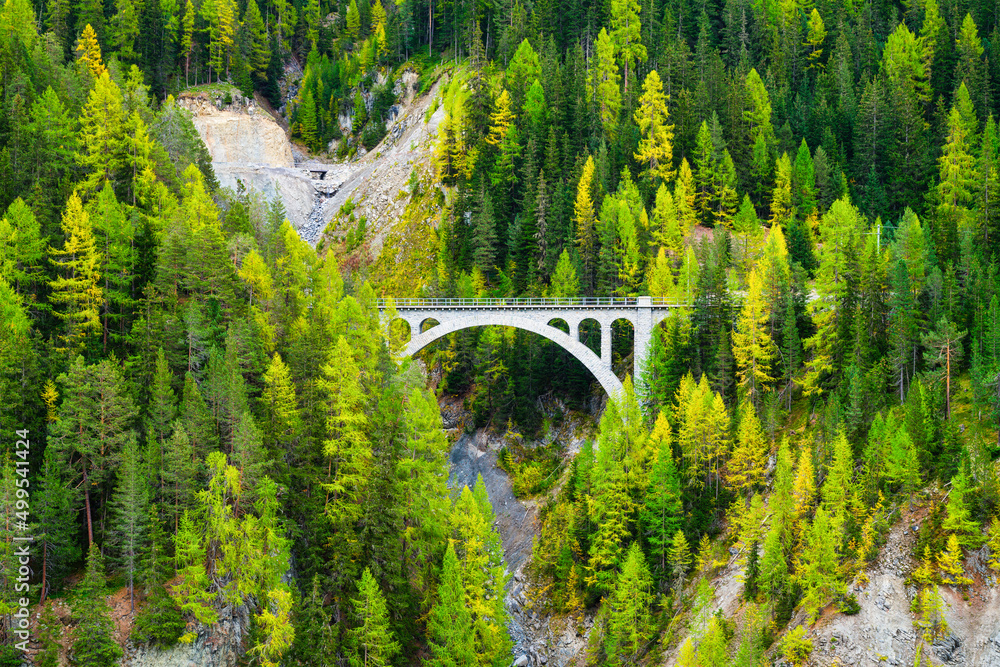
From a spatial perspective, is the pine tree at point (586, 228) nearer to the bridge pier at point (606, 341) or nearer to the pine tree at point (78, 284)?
the bridge pier at point (606, 341)

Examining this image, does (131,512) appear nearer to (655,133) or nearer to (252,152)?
(655,133)

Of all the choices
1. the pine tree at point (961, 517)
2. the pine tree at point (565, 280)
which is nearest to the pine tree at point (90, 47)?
the pine tree at point (565, 280)

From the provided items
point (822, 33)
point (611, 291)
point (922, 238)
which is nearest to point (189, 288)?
point (611, 291)

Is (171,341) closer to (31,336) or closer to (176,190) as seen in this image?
(31,336)

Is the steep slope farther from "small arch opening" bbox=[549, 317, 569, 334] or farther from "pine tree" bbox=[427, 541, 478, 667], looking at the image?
"pine tree" bbox=[427, 541, 478, 667]

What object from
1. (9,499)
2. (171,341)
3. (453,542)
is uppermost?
(171,341)

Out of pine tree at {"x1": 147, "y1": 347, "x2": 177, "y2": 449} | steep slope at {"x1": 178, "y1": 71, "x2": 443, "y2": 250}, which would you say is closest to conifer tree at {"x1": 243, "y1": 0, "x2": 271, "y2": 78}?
steep slope at {"x1": 178, "y1": 71, "x2": 443, "y2": 250}
